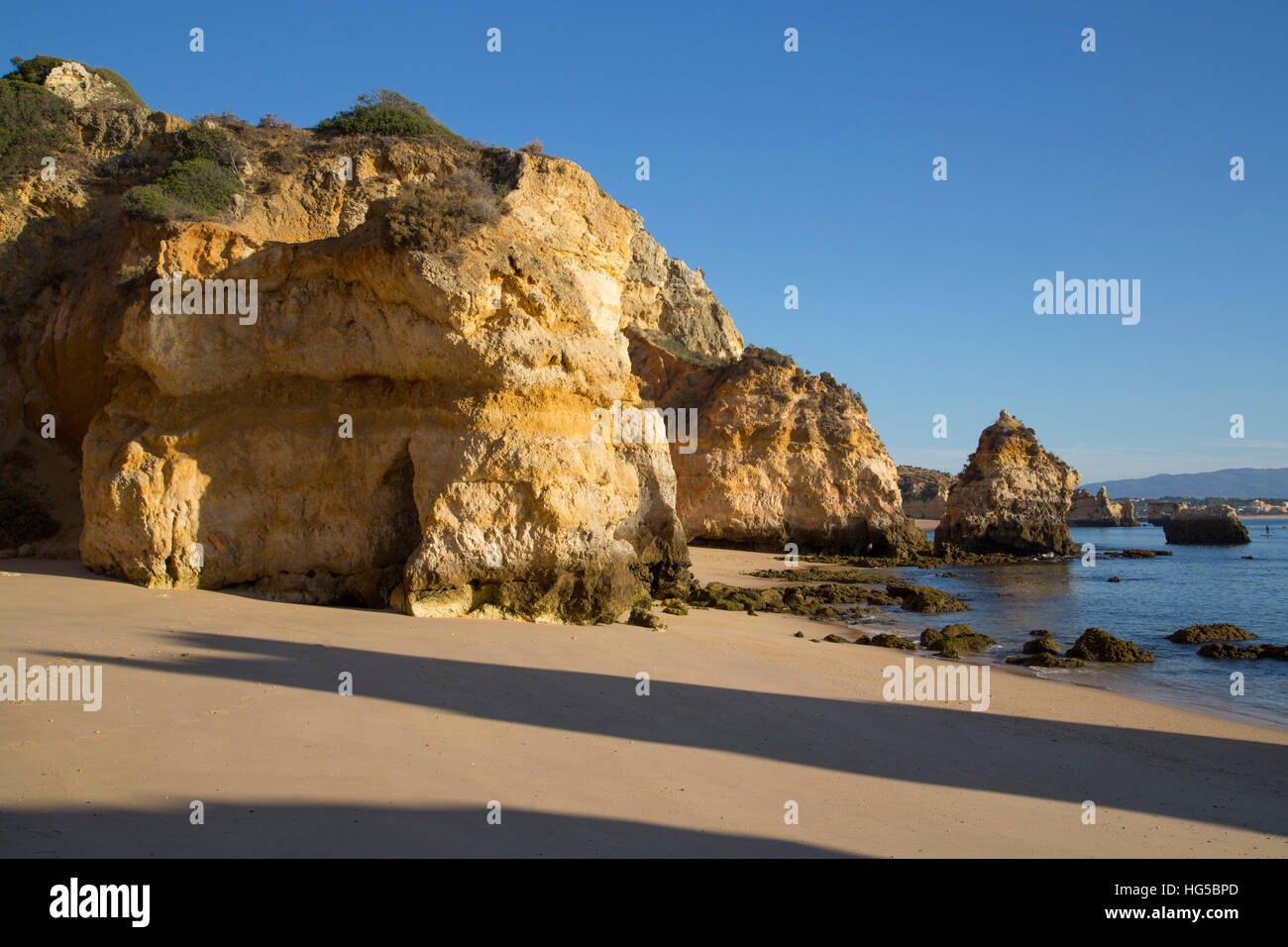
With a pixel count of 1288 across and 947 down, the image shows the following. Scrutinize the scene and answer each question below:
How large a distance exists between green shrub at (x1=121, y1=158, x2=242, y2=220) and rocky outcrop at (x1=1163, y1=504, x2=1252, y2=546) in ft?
224

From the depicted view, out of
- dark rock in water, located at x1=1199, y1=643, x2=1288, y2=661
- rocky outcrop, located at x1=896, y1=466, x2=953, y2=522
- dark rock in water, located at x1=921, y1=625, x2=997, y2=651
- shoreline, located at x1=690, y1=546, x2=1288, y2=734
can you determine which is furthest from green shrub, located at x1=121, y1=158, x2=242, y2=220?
rocky outcrop, located at x1=896, y1=466, x2=953, y2=522

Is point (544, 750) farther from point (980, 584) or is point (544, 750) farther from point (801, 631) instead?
point (980, 584)

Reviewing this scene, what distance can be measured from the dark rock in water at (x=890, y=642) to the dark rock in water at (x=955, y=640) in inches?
16.0

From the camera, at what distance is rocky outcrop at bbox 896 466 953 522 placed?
84.7m

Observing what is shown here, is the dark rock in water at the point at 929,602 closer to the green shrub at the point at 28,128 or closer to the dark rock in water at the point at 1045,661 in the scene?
the dark rock in water at the point at 1045,661

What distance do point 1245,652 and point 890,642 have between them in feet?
23.7

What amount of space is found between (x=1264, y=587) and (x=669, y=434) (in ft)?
78.9

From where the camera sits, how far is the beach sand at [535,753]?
4.76m

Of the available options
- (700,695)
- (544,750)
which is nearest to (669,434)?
(700,695)

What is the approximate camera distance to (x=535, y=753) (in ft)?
20.8
